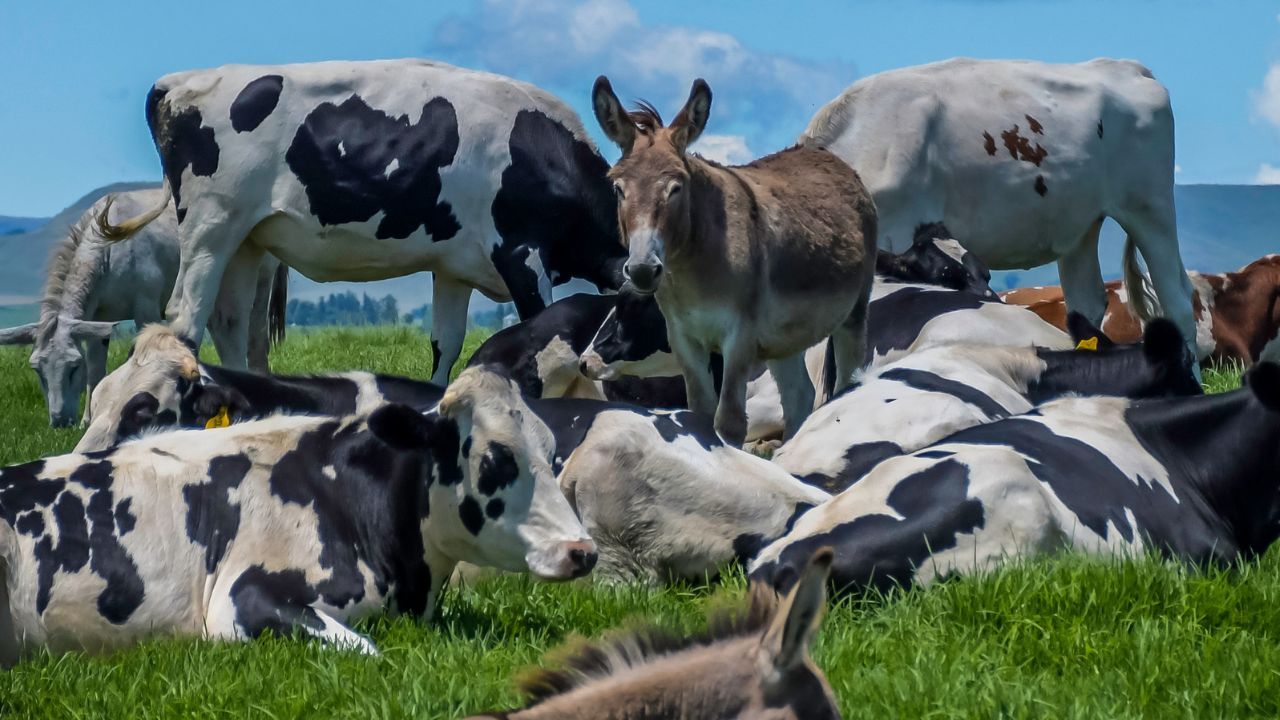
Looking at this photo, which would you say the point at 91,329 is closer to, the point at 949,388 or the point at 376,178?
the point at 376,178

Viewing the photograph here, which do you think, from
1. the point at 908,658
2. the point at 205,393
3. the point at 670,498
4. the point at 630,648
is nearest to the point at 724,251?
the point at 670,498

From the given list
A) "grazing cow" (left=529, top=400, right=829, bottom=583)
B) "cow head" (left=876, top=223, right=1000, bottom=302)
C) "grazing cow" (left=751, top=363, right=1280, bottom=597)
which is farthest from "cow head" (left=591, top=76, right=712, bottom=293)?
"cow head" (left=876, top=223, right=1000, bottom=302)

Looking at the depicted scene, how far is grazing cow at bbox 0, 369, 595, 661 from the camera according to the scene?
621 centimetres

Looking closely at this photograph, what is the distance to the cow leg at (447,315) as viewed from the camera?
45.5ft

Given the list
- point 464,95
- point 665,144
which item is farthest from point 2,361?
point 665,144

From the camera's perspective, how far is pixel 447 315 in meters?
13.9

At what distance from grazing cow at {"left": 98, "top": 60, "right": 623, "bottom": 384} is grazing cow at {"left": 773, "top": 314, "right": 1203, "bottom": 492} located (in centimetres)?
416

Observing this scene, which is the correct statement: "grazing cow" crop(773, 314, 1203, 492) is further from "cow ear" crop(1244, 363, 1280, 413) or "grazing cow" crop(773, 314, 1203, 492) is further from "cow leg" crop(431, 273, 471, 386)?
"cow leg" crop(431, 273, 471, 386)

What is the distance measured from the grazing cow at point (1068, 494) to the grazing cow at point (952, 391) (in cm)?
110

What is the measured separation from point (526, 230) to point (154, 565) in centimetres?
693

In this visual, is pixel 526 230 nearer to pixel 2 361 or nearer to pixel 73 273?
pixel 73 273

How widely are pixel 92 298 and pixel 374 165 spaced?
8494 mm

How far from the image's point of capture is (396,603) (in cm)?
643

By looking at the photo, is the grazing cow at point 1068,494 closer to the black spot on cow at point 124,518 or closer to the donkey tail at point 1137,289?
the black spot on cow at point 124,518
